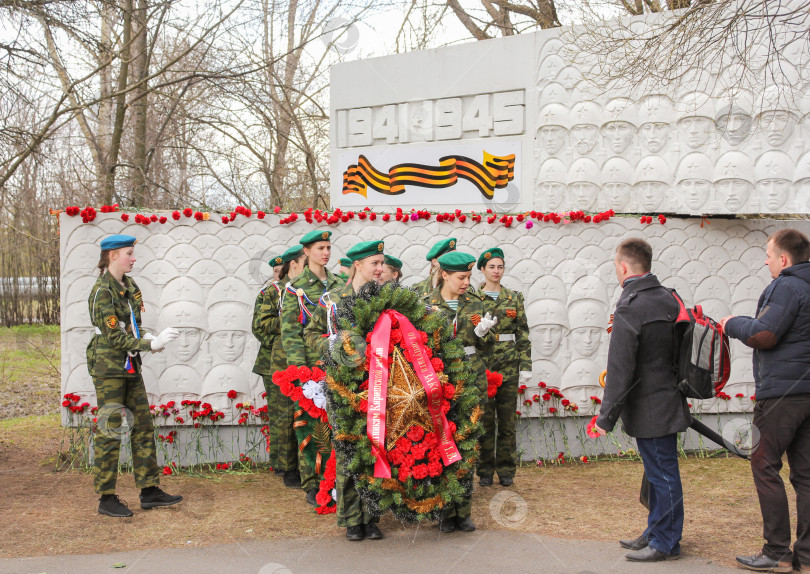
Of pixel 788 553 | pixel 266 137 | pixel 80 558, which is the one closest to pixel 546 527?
pixel 788 553

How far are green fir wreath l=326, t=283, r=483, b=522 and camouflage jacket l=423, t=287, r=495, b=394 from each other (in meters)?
0.62

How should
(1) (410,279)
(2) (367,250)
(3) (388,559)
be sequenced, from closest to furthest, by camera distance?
1. (3) (388,559)
2. (2) (367,250)
3. (1) (410,279)

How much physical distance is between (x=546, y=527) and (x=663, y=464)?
1225mm

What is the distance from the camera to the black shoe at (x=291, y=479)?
6.79m

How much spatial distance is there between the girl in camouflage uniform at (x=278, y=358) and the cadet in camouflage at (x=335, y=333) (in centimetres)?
125

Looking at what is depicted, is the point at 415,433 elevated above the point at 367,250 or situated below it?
below

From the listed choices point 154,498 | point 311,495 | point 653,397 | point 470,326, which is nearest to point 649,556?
point 653,397

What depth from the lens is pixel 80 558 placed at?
15.8ft

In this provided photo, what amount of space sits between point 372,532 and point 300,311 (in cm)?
174

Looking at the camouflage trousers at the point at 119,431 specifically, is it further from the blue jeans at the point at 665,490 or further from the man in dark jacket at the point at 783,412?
the man in dark jacket at the point at 783,412

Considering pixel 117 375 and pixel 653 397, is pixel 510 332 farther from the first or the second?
pixel 117 375

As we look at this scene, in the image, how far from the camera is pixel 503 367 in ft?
22.0

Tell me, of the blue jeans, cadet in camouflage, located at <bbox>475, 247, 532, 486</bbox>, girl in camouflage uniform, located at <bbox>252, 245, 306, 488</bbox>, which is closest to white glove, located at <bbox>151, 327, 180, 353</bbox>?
girl in camouflage uniform, located at <bbox>252, 245, 306, 488</bbox>

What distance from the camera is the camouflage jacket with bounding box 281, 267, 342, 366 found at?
5.76 meters
